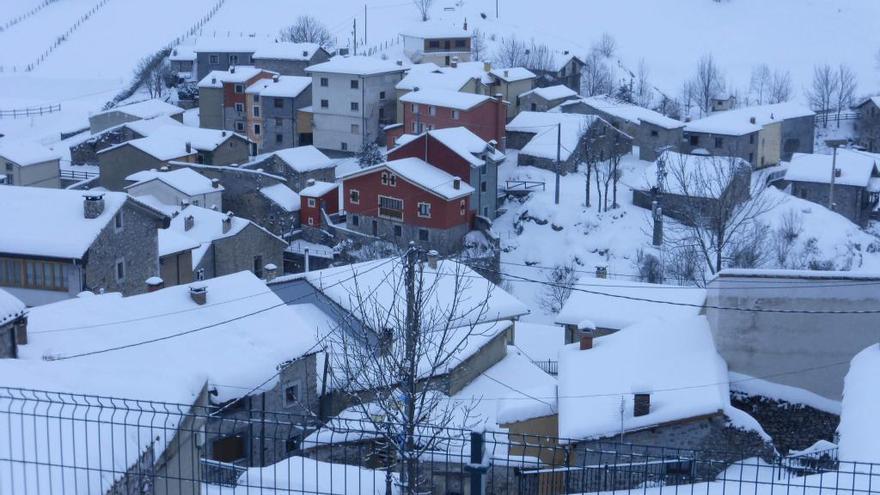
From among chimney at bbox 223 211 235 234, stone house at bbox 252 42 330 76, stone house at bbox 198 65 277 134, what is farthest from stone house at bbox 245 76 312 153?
chimney at bbox 223 211 235 234

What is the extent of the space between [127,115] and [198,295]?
110ft

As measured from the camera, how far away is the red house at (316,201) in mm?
36938

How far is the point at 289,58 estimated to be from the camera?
5172cm

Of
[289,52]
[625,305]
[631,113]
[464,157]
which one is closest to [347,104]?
[289,52]

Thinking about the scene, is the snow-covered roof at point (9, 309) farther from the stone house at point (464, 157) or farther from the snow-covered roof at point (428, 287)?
the stone house at point (464, 157)

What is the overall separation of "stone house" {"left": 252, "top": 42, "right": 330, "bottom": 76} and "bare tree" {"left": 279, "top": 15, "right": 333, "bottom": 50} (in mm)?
12200

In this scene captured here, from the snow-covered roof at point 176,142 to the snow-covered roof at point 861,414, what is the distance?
1296 inches

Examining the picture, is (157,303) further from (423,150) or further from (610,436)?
(423,150)

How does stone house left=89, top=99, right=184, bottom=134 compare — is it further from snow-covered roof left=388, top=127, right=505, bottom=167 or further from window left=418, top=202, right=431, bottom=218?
window left=418, top=202, right=431, bottom=218

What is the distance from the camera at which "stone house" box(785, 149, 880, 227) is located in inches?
1585

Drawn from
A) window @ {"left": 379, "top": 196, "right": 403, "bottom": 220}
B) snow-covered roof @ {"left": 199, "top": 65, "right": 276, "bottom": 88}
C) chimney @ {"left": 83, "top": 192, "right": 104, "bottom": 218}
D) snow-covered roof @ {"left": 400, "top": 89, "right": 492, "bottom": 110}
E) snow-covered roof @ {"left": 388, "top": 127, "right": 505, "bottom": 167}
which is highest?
snow-covered roof @ {"left": 199, "top": 65, "right": 276, "bottom": 88}

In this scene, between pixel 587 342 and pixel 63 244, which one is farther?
pixel 63 244

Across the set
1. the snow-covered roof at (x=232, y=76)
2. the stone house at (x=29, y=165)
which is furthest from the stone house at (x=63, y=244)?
the snow-covered roof at (x=232, y=76)

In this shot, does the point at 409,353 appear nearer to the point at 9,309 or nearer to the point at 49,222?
the point at 9,309
